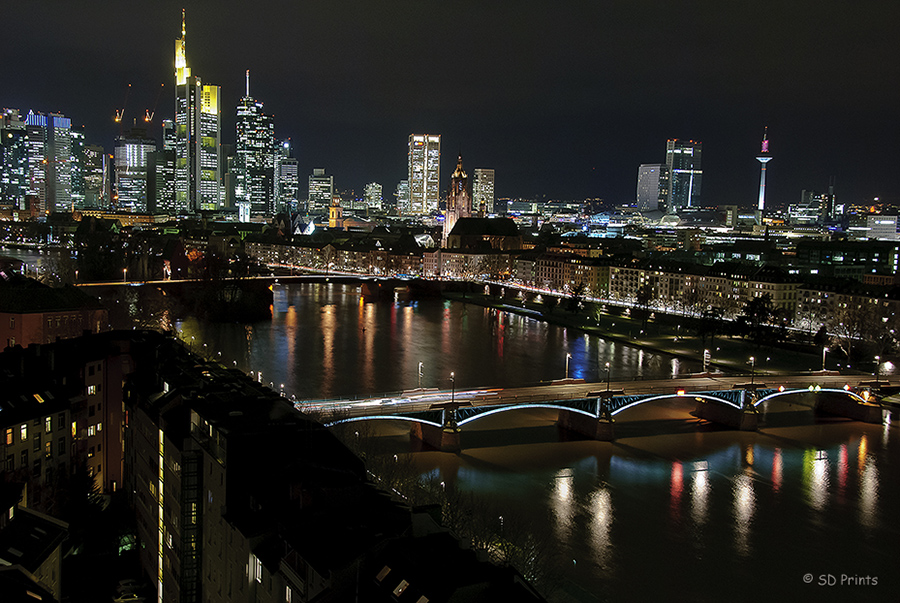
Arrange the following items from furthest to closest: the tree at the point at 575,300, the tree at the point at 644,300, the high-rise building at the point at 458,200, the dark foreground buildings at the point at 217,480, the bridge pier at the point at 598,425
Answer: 1. the high-rise building at the point at 458,200
2. the tree at the point at 575,300
3. the tree at the point at 644,300
4. the bridge pier at the point at 598,425
5. the dark foreground buildings at the point at 217,480

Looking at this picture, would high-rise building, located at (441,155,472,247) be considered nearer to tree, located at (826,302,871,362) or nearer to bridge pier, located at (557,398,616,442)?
tree, located at (826,302,871,362)

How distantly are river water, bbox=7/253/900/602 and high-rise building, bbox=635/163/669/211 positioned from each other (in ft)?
330

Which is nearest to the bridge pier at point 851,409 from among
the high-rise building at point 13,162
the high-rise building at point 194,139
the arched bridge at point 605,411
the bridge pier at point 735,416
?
the arched bridge at point 605,411

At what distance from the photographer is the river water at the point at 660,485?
843cm

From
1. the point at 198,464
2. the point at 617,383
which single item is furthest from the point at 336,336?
the point at 198,464

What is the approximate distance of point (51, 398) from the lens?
8477 millimetres

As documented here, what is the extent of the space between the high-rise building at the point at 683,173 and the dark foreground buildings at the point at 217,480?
112 meters

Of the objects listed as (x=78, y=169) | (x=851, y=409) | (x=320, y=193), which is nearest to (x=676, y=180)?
(x=320, y=193)

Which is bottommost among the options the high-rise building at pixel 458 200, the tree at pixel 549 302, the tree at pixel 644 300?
the tree at pixel 549 302

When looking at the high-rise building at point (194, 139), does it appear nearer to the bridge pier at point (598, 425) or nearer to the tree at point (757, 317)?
the tree at point (757, 317)

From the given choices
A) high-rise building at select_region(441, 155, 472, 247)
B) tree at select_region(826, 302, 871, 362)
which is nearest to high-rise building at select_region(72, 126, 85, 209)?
high-rise building at select_region(441, 155, 472, 247)

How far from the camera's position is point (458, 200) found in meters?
62.0

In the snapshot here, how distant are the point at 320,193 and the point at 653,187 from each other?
48618mm

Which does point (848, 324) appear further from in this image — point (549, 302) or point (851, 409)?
point (549, 302)
